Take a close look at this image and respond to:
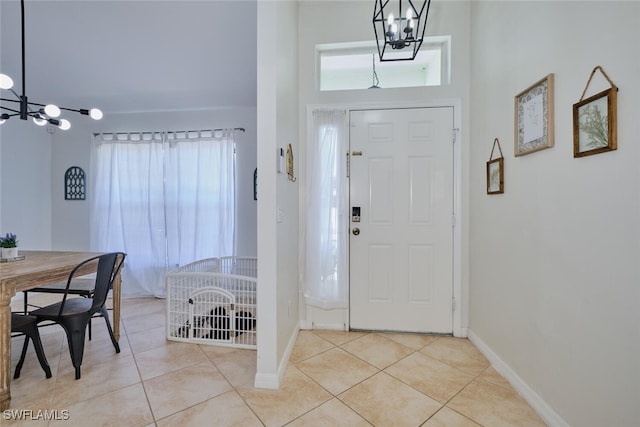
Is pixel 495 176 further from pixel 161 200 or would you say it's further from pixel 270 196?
pixel 161 200

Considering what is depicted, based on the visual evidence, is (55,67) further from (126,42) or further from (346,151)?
(346,151)

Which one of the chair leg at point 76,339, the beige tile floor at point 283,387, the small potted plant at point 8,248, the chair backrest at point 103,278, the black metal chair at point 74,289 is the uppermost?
the small potted plant at point 8,248

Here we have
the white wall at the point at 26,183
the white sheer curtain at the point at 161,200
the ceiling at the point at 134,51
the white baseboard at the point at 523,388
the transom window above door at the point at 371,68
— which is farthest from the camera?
the white sheer curtain at the point at 161,200

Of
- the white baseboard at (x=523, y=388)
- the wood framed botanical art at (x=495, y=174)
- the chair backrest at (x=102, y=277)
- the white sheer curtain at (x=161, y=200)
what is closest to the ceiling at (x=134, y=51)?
the white sheer curtain at (x=161, y=200)

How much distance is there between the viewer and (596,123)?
118 centimetres

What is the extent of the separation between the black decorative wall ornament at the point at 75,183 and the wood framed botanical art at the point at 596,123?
538 cm

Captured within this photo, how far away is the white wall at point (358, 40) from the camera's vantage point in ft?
7.85

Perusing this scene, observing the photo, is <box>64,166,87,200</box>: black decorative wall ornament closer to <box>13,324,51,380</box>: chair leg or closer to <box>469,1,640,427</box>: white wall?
<box>13,324,51,380</box>: chair leg

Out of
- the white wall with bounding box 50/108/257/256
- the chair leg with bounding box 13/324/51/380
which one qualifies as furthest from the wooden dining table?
the white wall with bounding box 50/108/257/256

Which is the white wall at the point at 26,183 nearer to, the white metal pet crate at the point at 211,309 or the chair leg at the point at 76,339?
the chair leg at the point at 76,339

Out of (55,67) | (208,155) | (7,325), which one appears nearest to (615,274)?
(7,325)

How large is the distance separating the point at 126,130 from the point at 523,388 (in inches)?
200

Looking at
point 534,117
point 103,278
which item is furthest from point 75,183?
point 534,117

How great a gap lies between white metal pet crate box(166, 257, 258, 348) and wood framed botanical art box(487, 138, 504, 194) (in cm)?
202
